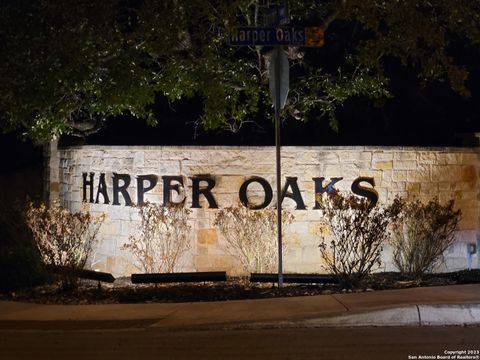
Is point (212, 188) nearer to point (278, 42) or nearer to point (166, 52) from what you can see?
point (166, 52)

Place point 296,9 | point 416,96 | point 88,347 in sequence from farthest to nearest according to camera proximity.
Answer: point 416,96, point 296,9, point 88,347

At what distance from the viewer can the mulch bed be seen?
10.8 metres

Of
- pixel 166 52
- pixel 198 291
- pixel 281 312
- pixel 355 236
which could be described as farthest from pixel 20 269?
pixel 355 236

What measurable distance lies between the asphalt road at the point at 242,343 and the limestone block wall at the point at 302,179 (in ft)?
12.9

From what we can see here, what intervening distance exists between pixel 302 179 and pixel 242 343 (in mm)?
4962

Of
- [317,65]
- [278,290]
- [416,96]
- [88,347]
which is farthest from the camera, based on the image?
[416,96]

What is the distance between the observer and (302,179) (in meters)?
13.0

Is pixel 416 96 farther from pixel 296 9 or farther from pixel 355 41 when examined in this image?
pixel 296 9

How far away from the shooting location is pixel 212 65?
13.4 m

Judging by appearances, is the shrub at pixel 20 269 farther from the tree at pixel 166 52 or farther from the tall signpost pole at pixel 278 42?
the tall signpost pole at pixel 278 42

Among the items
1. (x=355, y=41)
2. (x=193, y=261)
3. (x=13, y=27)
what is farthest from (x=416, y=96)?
(x=13, y=27)

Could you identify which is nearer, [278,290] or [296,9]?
[278,290]

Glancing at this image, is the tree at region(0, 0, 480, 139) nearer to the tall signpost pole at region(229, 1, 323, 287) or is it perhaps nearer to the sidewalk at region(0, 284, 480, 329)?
the tall signpost pole at region(229, 1, 323, 287)

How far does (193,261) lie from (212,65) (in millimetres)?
3257
